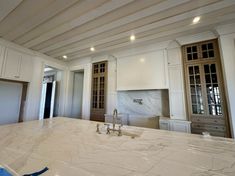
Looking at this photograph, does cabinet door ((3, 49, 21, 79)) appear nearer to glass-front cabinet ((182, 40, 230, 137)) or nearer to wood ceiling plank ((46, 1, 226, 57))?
wood ceiling plank ((46, 1, 226, 57))

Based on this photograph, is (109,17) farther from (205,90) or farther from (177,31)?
(205,90)

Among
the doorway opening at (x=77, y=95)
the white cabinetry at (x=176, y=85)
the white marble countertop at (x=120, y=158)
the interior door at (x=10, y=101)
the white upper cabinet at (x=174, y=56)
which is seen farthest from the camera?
the doorway opening at (x=77, y=95)

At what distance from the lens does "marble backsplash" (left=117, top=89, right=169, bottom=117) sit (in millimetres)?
2940

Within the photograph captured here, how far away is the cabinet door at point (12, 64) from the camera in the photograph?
274 centimetres

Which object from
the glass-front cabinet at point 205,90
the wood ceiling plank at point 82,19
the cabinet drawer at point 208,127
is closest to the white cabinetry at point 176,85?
the glass-front cabinet at point 205,90

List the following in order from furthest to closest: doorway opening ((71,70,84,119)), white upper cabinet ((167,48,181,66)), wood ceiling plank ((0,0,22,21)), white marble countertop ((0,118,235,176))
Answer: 1. doorway opening ((71,70,84,119))
2. white upper cabinet ((167,48,181,66))
3. wood ceiling plank ((0,0,22,21))
4. white marble countertop ((0,118,235,176))

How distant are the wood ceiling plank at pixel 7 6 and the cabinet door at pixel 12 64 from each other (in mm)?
1216

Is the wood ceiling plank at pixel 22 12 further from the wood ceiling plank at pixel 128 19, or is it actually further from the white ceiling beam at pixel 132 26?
the wood ceiling plank at pixel 128 19

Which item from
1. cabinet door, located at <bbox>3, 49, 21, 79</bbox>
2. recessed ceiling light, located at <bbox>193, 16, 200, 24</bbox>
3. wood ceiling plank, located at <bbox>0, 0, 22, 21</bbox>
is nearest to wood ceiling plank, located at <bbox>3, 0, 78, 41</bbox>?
wood ceiling plank, located at <bbox>0, 0, 22, 21</bbox>

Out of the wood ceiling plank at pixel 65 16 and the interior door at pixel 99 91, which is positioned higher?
the wood ceiling plank at pixel 65 16

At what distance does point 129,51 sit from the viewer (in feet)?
10.5

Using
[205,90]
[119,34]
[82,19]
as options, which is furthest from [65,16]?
[205,90]

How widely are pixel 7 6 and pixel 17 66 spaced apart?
64.4 inches

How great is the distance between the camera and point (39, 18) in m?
2.01
